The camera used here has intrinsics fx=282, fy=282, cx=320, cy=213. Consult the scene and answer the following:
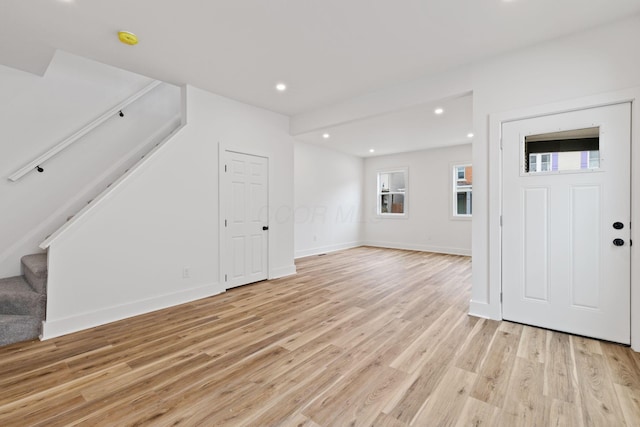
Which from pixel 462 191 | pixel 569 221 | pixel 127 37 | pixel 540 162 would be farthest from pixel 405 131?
pixel 127 37

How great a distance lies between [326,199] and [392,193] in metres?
2.28

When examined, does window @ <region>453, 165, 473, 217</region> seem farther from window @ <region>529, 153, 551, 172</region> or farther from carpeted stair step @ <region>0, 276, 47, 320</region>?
carpeted stair step @ <region>0, 276, 47, 320</region>

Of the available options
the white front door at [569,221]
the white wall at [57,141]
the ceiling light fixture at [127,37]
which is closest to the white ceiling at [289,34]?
the ceiling light fixture at [127,37]

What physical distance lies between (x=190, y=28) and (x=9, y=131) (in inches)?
104

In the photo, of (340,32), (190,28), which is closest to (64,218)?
(190,28)

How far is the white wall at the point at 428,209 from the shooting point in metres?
7.34

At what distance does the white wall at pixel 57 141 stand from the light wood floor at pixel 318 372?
171cm

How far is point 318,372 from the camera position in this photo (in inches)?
83.2

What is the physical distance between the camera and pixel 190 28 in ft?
8.59

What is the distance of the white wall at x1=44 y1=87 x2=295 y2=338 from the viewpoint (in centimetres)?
289

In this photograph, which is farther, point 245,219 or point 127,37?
point 245,219

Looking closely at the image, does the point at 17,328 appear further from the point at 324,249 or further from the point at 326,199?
the point at 326,199

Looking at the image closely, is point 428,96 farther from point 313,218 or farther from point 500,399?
point 313,218

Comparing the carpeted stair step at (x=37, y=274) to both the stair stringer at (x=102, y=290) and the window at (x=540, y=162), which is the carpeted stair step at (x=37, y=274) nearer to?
the stair stringer at (x=102, y=290)
